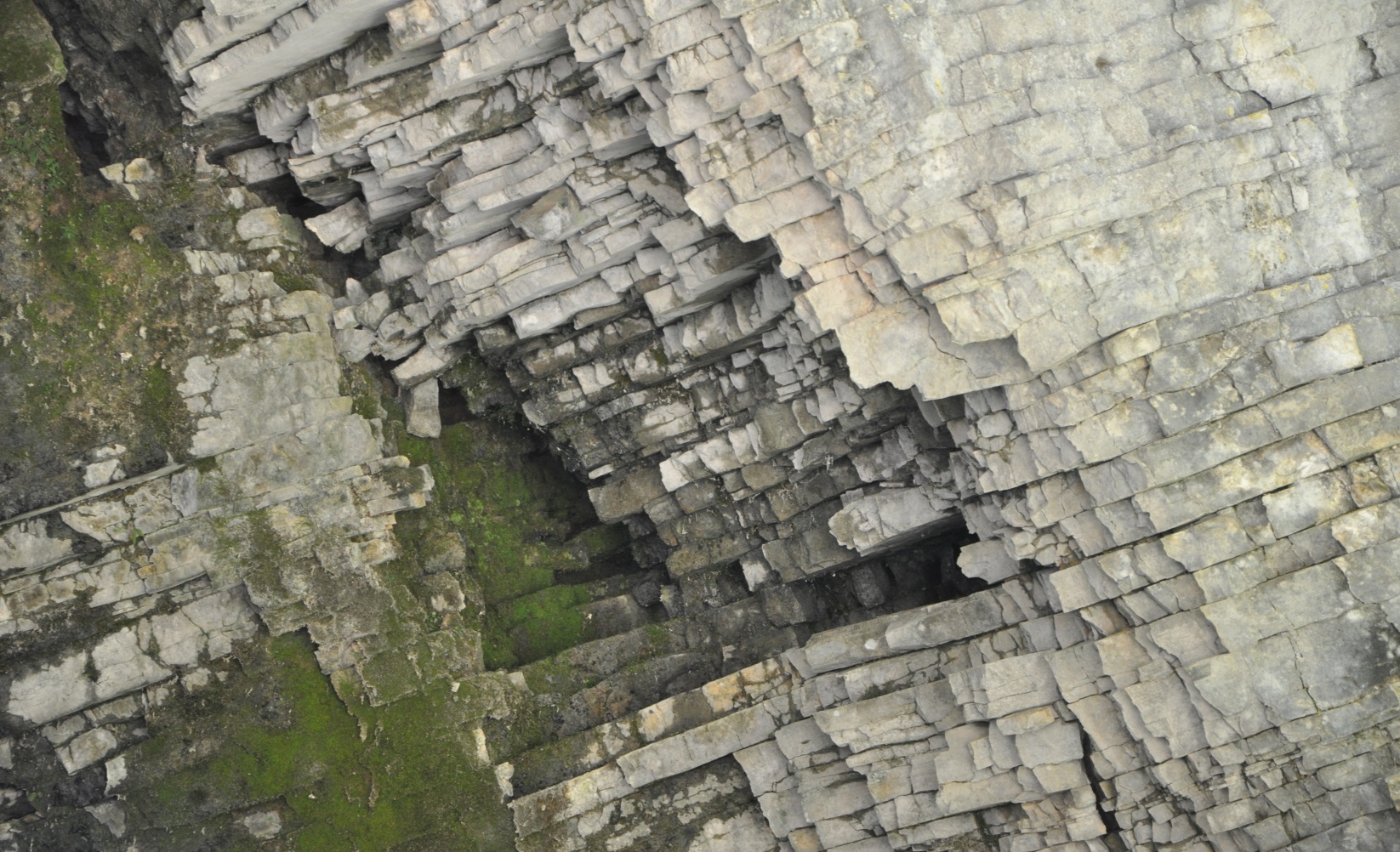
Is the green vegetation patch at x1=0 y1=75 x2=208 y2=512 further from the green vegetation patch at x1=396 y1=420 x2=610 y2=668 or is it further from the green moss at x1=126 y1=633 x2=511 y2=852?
the green vegetation patch at x1=396 y1=420 x2=610 y2=668

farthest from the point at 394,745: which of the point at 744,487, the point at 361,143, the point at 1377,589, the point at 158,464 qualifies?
the point at 1377,589

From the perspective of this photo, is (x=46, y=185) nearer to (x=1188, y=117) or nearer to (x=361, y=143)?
(x=361, y=143)

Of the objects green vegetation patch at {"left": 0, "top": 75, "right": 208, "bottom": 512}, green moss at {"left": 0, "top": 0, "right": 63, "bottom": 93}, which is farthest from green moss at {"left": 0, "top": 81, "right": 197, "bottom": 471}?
green moss at {"left": 0, "top": 0, "right": 63, "bottom": 93}

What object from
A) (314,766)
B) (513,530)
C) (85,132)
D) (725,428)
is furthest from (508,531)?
(85,132)

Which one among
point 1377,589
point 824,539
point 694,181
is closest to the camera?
point 1377,589

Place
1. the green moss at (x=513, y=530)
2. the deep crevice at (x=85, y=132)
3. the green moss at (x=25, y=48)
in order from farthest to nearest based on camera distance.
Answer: the green moss at (x=513, y=530)
the deep crevice at (x=85, y=132)
the green moss at (x=25, y=48)

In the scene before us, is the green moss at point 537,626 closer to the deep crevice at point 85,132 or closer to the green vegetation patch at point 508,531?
the green vegetation patch at point 508,531

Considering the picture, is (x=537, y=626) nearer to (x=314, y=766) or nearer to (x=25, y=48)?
(x=314, y=766)

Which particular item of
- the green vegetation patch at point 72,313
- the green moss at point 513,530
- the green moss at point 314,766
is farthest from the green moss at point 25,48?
the green moss at point 314,766
